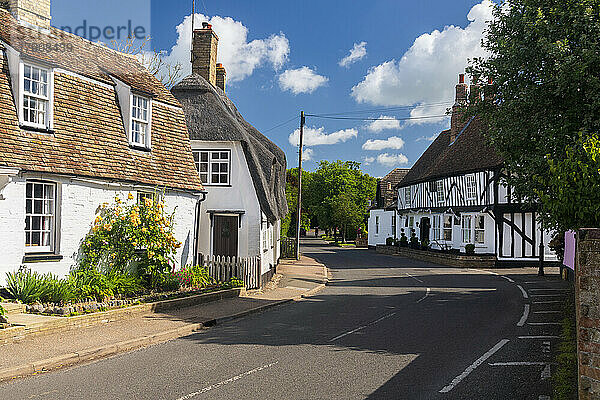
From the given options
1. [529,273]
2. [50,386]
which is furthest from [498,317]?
[529,273]

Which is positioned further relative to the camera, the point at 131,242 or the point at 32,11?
the point at 32,11

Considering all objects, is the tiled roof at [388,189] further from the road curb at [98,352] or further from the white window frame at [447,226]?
the road curb at [98,352]

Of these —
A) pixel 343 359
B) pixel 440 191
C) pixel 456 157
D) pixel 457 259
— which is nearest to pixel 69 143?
pixel 343 359

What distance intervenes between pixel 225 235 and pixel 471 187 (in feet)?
72.6

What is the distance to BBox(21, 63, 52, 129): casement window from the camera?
14.6m

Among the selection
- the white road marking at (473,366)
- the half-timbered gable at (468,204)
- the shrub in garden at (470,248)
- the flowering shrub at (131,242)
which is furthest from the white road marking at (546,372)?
the shrub in garden at (470,248)

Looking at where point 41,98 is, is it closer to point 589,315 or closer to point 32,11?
point 32,11

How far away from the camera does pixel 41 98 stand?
14.9 meters

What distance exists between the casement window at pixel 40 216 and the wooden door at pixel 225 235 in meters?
8.69

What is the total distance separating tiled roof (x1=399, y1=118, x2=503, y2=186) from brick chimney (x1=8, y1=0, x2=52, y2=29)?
80.8ft

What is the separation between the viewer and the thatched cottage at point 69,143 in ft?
45.7

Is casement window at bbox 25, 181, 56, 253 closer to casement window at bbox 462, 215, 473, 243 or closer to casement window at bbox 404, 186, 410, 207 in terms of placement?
casement window at bbox 462, 215, 473, 243

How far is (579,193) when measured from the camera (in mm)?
9828

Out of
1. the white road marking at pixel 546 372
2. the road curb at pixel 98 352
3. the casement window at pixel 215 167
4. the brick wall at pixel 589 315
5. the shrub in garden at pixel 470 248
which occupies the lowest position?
the road curb at pixel 98 352
